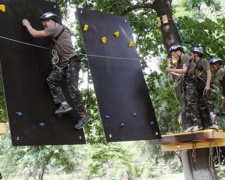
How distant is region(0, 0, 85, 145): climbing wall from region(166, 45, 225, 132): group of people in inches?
80.3

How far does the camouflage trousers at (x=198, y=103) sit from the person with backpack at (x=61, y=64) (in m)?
1.97

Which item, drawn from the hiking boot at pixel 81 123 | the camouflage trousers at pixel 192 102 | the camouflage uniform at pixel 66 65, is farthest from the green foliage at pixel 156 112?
the hiking boot at pixel 81 123

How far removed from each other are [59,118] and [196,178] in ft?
10.2

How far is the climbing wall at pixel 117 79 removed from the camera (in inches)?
188

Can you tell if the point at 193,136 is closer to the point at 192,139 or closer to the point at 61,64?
the point at 192,139

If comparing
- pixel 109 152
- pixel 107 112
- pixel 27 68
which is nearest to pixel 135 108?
pixel 107 112

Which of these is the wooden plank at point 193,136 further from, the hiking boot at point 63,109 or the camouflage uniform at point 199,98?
the hiking boot at point 63,109

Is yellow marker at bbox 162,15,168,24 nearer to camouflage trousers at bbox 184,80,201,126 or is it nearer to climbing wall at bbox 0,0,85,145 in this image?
camouflage trousers at bbox 184,80,201,126

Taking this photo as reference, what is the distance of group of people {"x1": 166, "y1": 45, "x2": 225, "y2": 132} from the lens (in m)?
5.53

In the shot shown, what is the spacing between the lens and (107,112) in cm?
471

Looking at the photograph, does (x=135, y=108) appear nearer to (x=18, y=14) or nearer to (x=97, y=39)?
(x=97, y=39)

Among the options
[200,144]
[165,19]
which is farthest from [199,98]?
[165,19]

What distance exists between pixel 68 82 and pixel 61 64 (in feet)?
0.75

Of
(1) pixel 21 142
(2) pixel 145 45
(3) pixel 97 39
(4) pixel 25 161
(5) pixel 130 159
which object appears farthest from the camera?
(5) pixel 130 159
